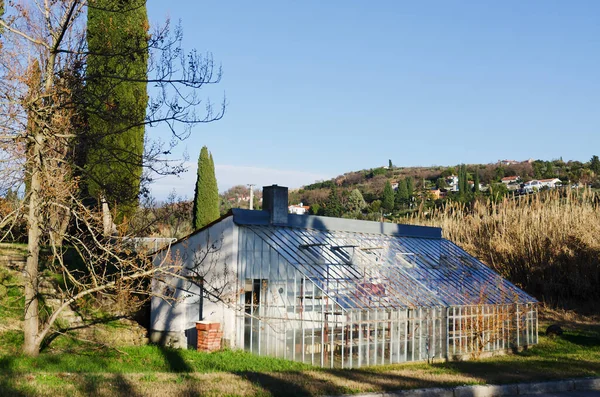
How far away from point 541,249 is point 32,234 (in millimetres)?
24870

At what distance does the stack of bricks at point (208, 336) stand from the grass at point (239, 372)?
360mm

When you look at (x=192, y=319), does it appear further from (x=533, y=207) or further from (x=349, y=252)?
(x=533, y=207)

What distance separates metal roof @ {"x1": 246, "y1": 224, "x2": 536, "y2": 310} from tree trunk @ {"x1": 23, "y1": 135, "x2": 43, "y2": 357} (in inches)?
219

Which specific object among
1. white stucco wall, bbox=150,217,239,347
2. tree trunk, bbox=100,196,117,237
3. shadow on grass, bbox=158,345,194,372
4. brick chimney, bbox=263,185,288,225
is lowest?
shadow on grass, bbox=158,345,194,372

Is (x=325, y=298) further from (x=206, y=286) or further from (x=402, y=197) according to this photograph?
(x=402, y=197)

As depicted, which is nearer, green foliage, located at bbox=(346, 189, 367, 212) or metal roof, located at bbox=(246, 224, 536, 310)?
metal roof, located at bbox=(246, 224, 536, 310)

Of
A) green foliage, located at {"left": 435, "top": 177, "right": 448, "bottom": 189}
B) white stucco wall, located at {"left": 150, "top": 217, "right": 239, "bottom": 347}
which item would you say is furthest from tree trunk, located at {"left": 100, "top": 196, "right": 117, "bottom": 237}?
green foliage, located at {"left": 435, "top": 177, "right": 448, "bottom": 189}

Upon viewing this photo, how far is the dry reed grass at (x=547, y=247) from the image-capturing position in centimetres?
3020

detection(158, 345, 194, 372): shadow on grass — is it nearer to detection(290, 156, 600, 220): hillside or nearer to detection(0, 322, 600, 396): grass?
detection(0, 322, 600, 396): grass

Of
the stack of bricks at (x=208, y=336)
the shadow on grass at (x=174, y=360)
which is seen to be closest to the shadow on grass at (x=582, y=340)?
the stack of bricks at (x=208, y=336)

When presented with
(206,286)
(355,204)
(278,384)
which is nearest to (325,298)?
(206,286)

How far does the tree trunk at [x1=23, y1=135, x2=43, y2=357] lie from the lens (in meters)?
13.6

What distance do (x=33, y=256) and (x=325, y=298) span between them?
7043 mm

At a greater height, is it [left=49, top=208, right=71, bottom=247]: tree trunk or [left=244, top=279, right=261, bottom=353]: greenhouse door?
[left=49, top=208, right=71, bottom=247]: tree trunk
